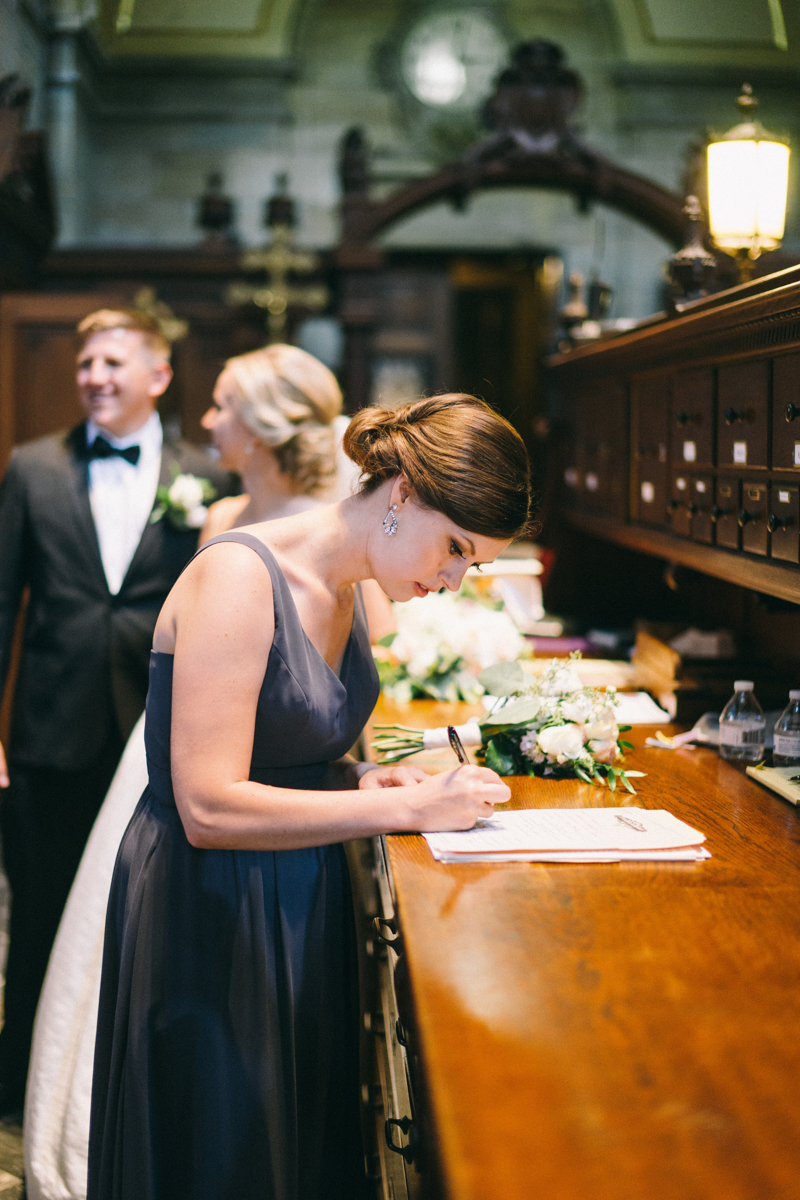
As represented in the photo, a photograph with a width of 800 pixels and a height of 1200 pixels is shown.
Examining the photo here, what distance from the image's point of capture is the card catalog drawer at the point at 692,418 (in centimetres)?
271

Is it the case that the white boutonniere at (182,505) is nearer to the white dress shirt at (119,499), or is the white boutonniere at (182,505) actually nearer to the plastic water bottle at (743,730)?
the white dress shirt at (119,499)

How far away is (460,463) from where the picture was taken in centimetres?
178

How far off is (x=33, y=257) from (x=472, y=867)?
6.47 metres

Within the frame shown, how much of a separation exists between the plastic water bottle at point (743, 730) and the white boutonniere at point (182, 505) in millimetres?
1645

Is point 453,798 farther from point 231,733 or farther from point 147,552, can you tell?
point 147,552

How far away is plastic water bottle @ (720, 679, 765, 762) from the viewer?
2.56m

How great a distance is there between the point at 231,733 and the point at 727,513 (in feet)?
4.67

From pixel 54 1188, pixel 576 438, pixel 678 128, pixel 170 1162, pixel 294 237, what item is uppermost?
pixel 678 128

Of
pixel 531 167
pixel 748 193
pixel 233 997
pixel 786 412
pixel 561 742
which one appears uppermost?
pixel 531 167

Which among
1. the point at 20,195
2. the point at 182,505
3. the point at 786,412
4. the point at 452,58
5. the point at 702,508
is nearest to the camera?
the point at 786,412

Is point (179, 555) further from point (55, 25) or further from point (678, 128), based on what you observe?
point (678, 128)

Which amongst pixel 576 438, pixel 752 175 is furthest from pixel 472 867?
pixel 576 438

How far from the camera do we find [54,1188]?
2549mm

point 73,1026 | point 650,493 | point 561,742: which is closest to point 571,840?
point 561,742
